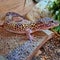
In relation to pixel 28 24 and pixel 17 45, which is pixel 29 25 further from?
pixel 17 45

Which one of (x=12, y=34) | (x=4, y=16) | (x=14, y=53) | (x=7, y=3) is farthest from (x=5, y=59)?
(x=7, y=3)

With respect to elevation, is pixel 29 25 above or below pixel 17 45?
above

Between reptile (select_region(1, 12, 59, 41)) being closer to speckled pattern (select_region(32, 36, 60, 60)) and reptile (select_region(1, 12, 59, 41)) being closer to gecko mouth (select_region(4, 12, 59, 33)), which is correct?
gecko mouth (select_region(4, 12, 59, 33))

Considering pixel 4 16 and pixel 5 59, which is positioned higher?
pixel 4 16

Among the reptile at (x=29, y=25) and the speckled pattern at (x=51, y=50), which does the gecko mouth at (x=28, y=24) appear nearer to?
the reptile at (x=29, y=25)

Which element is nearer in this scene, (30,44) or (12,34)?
(30,44)

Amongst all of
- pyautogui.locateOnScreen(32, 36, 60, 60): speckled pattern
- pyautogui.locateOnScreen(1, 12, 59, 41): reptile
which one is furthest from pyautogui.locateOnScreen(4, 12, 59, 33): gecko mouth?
pyautogui.locateOnScreen(32, 36, 60, 60): speckled pattern

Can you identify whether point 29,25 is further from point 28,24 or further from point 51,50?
point 51,50

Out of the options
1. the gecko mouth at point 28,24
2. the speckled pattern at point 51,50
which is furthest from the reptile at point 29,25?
the speckled pattern at point 51,50

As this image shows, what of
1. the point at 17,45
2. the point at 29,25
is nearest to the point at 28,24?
the point at 29,25

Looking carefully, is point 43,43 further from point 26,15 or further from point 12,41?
point 26,15

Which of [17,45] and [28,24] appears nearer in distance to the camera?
[17,45]
